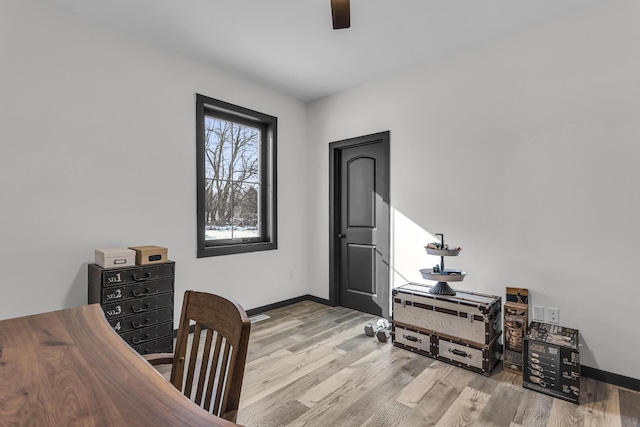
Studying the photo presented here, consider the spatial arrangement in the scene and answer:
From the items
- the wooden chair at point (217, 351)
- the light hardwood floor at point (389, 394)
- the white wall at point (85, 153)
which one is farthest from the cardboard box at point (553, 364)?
the white wall at point (85, 153)

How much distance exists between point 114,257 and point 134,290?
0.29 metres

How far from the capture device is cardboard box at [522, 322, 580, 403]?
2.06 metres

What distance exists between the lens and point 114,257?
2.42 m

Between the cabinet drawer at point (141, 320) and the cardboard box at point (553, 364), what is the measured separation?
271 cm

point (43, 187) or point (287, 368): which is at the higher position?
point (43, 187)

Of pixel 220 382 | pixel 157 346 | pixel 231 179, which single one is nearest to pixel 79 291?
pixel 157 346

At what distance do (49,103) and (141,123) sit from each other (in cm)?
64

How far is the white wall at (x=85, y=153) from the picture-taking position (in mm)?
2283

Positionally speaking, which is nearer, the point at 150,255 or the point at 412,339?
the point at 150,255

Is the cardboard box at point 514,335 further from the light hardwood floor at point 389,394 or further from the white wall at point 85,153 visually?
the white wall at point 85,153

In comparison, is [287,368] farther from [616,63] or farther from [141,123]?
[616,63]

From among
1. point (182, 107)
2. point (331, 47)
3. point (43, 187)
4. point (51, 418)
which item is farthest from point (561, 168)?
point (43, 187)

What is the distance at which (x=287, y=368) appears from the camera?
8.26 ft

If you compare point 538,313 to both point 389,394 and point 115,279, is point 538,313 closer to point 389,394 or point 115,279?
point 389,394
